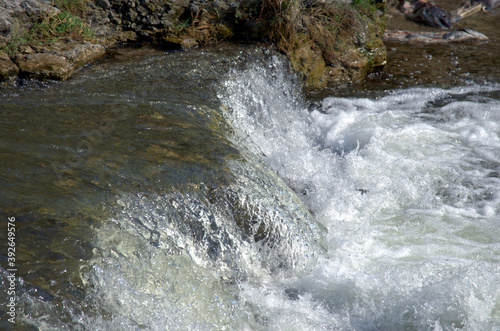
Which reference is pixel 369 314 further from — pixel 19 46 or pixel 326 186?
pixel 19 46

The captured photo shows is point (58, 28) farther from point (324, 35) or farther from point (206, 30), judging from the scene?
point (324, 35)

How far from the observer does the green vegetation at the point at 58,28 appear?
452 centimetres

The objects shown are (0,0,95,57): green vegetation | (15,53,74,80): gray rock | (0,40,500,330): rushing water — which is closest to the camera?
(0,40,500,330): rushing water

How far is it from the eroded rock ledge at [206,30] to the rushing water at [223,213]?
22.9 inches

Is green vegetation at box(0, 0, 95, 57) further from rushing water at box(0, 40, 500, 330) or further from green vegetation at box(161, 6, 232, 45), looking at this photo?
green vegetation at box(161, 6, 232, 45)

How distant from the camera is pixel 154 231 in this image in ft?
8.09

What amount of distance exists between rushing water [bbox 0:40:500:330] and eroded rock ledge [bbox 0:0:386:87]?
Answer: 582 mm

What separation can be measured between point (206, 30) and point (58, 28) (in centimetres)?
172

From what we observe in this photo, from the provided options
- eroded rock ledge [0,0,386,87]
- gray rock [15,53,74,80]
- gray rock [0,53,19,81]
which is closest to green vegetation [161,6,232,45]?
eroded rock ledge [0,0,386,87]

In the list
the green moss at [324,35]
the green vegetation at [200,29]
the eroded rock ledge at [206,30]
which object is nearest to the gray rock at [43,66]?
the eroded rock ledge at [206,30]

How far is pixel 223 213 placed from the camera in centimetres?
278

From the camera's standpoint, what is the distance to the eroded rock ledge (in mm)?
4578

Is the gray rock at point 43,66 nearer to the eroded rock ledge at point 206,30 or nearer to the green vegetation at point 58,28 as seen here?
the eroded rock ledge at point 206,30

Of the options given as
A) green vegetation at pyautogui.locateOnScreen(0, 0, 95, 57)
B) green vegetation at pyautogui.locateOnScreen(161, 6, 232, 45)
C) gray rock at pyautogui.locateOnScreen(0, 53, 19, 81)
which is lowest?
gray rock at pyautogui.locateOnScreen(0, 53, 19, 81)
